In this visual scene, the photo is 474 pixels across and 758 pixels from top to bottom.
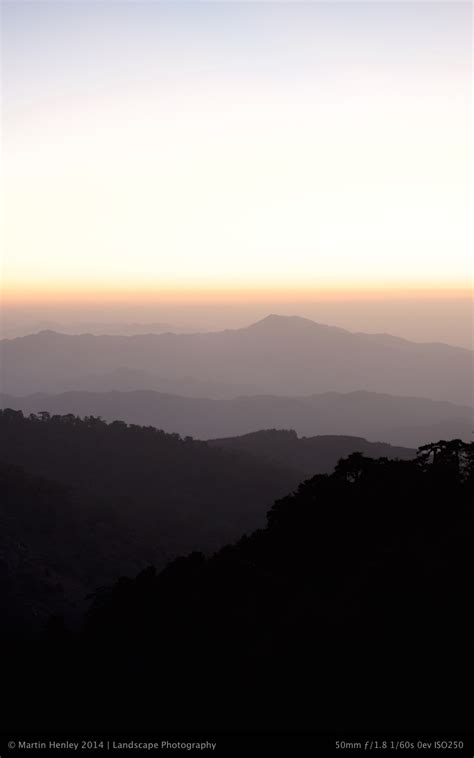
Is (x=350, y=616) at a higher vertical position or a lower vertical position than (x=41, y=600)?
higher

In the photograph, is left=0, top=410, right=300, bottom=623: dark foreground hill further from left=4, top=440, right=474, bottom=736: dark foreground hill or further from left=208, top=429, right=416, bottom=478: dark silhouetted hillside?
left=4, top=440, right=474, bottom=736: dark foreground hill

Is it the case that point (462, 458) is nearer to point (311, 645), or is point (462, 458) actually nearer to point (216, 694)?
point (311, 645)

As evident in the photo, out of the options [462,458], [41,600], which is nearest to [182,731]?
[462,458]

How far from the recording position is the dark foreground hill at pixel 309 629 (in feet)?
74.8

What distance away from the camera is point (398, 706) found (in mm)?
21594

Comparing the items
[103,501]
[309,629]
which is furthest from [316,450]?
[309,629]

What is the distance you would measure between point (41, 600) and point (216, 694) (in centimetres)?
5104

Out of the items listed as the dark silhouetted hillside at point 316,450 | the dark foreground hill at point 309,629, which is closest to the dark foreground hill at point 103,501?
the dark silhouetted hillside at point 316,450

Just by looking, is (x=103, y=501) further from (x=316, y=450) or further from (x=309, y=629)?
(x=309, y=629)

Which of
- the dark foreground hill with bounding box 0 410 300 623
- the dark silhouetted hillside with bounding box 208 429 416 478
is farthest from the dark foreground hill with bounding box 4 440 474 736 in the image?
the dark silhouetted hillside with bounding box 208 429 416 478

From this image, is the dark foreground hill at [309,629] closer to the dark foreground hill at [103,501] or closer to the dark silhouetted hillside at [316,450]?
the dark foreground hill at [103,501]

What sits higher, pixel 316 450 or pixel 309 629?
pixel 316 450

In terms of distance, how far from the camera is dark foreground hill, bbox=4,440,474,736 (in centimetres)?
2281

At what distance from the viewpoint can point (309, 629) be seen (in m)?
28.0
